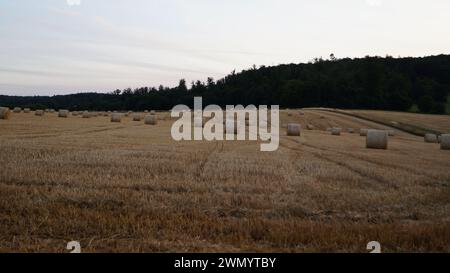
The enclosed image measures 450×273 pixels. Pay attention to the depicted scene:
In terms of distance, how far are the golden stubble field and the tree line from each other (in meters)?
93.5

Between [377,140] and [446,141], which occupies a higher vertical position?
[377,140]

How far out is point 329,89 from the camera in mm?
112562

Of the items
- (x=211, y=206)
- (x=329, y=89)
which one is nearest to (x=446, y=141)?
(x=211, y=206)

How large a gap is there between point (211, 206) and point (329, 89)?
108204 mm

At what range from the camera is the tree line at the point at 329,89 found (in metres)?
108

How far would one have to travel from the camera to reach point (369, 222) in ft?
24.5

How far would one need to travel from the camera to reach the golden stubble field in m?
6.29

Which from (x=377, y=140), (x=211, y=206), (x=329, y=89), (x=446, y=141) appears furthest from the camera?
(x=329, y=89)

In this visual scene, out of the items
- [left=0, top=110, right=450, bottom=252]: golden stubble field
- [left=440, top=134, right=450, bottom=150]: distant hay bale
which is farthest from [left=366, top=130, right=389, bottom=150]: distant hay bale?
[left=0, top=110, right=450, bottom=252]: golden stubble field

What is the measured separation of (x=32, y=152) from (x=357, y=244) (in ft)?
33.7

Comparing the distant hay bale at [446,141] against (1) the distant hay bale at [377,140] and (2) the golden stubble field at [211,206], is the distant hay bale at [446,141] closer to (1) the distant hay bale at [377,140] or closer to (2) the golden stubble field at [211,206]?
(1) the distant hay bale at [377,140]

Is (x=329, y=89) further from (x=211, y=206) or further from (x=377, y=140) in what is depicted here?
(x=211, y=206)
